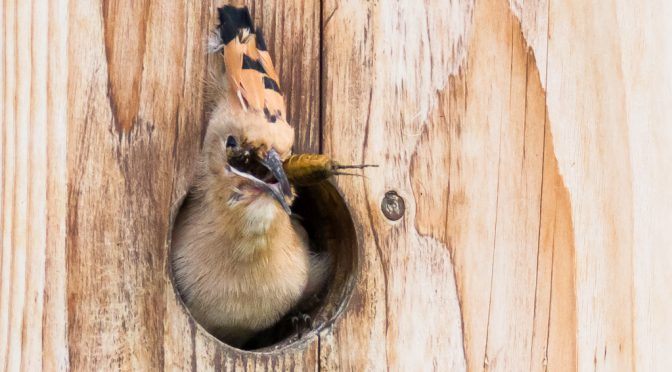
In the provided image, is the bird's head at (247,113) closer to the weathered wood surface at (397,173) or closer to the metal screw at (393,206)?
the weathered wood surface at (397,173)

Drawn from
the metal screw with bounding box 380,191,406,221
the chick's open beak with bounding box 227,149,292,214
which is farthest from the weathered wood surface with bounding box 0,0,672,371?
the chick's open beak with bounding box 227,149,292,214

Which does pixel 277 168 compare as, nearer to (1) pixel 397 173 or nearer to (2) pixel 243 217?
(2) pixel 243 217

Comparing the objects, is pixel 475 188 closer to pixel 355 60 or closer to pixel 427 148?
pixel 427 148

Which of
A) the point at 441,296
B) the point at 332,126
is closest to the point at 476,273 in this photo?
the point at 441,296

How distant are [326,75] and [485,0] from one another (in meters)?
0.56

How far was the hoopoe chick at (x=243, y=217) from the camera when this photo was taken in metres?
3.04

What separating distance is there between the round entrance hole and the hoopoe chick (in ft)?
0.20

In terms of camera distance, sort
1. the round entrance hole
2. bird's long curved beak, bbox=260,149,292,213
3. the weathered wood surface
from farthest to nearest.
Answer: the round entrance hole < bird's long curved beak, bbox=260,149,292,213 < the weathered wood surface

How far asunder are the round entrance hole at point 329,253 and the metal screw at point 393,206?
0.37 ft

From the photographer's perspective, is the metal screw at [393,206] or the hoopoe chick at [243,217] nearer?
the hoopoe chick at [243,217]

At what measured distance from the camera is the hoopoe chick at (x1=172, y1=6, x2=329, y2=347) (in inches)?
120

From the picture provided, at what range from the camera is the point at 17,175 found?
2.68 meters

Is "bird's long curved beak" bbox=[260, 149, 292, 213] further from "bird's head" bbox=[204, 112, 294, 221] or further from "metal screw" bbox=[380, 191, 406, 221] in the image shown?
"metal screw" bbox=[380, 191, 406, 221]

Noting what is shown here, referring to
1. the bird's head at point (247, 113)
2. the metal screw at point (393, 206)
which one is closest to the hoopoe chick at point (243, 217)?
the bird's head at point (247, 113)
